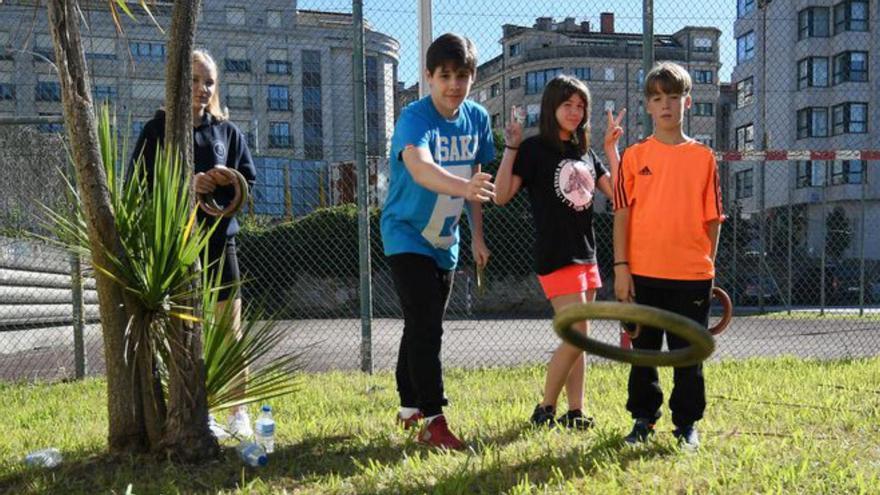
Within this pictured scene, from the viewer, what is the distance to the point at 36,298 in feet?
35.7

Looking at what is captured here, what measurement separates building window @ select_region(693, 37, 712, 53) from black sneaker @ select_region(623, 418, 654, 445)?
99.7 feet

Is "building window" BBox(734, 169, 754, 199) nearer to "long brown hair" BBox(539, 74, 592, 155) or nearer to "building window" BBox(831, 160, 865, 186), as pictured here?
"building window" BBox(831, 160, 865, 186)

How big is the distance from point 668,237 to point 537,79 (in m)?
39.8

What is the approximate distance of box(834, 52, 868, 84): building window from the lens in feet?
117

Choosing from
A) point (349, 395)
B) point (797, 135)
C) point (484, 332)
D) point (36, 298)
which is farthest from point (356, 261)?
point (797, 135)

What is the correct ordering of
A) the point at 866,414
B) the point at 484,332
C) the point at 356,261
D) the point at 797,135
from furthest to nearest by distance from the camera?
the point at 797,135 → the point at 356,261 → the point at 484,332 → the point at 866,414

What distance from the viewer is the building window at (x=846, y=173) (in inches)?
1298

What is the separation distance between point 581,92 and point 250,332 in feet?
5.96

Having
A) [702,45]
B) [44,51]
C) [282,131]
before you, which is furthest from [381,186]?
[702,45]

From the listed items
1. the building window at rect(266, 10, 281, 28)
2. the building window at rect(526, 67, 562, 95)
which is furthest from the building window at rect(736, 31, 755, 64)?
the building window at rect(266, 10, 281, 28)

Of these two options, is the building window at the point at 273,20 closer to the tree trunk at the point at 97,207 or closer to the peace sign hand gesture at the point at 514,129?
the peace sign hand gesture at the point at 514,129

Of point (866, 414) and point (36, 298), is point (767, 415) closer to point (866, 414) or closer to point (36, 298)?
point (866, 414)

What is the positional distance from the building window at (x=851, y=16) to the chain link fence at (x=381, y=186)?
0.06m

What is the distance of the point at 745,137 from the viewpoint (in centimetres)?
3741
